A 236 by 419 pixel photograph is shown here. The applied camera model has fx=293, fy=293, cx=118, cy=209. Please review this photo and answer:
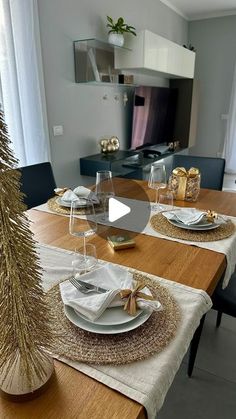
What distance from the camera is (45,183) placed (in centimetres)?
190

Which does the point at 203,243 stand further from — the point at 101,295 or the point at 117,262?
the point at 101,295

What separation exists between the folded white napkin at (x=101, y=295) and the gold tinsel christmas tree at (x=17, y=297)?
0.12m

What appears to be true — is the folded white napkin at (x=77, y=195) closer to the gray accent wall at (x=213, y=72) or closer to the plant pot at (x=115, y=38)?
the plant pot at (x=115, y=38)

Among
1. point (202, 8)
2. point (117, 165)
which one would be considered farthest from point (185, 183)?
point (202, 8)

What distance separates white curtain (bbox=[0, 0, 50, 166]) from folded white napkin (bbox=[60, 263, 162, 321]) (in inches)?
58.1

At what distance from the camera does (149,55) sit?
323cm

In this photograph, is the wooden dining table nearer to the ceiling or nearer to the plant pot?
the plant pot

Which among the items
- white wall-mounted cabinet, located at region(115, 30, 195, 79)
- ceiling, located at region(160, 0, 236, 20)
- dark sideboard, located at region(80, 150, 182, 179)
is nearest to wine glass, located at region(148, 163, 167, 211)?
dark sideboard, located at region(80, 150, 182, 179)

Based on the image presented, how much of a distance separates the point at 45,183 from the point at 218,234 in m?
1.17

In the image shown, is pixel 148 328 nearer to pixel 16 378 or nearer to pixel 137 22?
pixel 16 378

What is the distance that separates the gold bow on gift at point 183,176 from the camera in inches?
60.1

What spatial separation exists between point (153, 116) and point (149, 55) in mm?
950

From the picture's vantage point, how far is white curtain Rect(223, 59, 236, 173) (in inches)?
190
